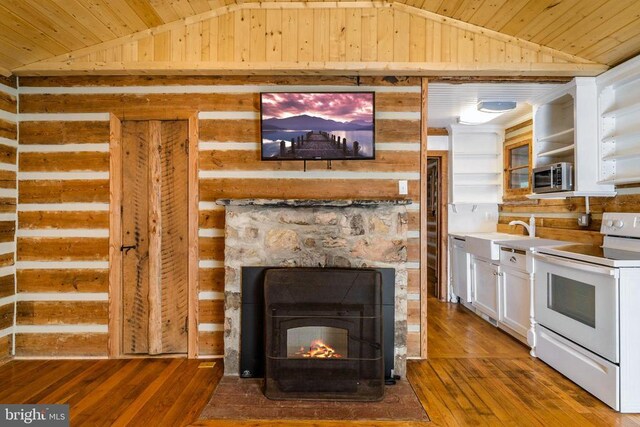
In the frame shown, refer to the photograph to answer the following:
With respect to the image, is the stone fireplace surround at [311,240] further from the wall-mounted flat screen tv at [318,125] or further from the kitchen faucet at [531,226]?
the kitchen faucet at [531,226]

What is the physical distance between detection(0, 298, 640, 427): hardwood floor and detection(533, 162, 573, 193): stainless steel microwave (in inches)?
58.6

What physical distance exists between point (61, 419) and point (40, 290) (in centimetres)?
127

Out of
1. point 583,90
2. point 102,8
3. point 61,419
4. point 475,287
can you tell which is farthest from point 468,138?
point 61,419

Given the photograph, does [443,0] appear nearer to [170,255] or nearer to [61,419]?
[170,255]

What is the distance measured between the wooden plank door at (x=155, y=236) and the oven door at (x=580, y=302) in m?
2.99

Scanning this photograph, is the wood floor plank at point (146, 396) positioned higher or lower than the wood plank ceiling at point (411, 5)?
lower

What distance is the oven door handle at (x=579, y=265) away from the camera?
2086 mm

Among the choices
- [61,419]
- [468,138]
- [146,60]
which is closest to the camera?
[61,419]

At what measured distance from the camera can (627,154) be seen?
257 centimetres

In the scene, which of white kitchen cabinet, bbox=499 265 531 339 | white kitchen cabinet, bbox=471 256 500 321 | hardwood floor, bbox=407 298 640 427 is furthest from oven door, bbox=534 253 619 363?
white kitchen cabinet, bbox=471 256 500 321

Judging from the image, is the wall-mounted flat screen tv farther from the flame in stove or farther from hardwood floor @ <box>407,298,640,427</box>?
hardwood floor @ <box>407,298,640,427</box>

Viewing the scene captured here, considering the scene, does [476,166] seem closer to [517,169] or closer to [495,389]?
[517,169]

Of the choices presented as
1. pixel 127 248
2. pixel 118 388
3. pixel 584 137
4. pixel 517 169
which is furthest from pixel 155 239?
pixel 517 169

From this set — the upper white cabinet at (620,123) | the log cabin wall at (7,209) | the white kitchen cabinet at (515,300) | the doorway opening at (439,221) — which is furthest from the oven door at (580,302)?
the log cabin wall at (7,209)
